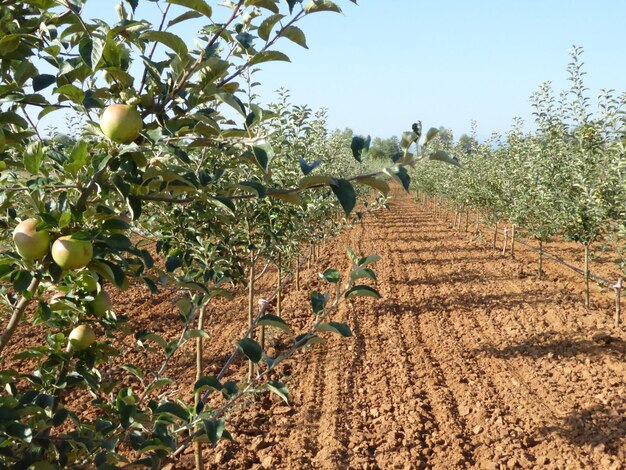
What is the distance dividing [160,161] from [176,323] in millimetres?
7011

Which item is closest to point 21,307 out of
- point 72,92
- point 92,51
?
point 72,92

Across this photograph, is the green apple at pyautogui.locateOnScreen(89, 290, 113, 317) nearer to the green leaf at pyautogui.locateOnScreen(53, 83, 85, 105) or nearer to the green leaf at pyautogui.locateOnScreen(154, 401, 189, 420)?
the green leaf at pyautogui.locateOnScreen(154, 401, 189, 420)

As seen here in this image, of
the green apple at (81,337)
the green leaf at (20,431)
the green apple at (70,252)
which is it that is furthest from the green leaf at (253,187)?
the green leaf at (20,431)

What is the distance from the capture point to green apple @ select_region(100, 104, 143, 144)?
1.05 metres

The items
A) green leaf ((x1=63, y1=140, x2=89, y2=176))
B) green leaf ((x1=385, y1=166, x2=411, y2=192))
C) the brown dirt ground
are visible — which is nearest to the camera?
green leaf ((x1=385, y1=166, x2=411, y2=192))

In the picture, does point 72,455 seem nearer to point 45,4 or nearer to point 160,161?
point 160,161

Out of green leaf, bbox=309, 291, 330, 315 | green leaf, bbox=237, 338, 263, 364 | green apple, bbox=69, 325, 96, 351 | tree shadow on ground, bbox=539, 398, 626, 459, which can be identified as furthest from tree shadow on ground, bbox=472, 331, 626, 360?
Answer: green apple, bbox=69, 325, 96, 351

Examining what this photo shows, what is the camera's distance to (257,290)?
33.4 ft

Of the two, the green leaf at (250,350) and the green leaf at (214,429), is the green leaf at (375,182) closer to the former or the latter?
the green leaf at (250,350)

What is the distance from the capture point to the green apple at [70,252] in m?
1.06

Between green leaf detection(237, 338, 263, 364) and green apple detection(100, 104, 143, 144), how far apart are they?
0.59 metres

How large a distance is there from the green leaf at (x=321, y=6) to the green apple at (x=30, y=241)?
0.80 m

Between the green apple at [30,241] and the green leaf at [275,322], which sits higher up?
the green apple at [30,241]

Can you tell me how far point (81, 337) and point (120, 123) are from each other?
2.51ft
